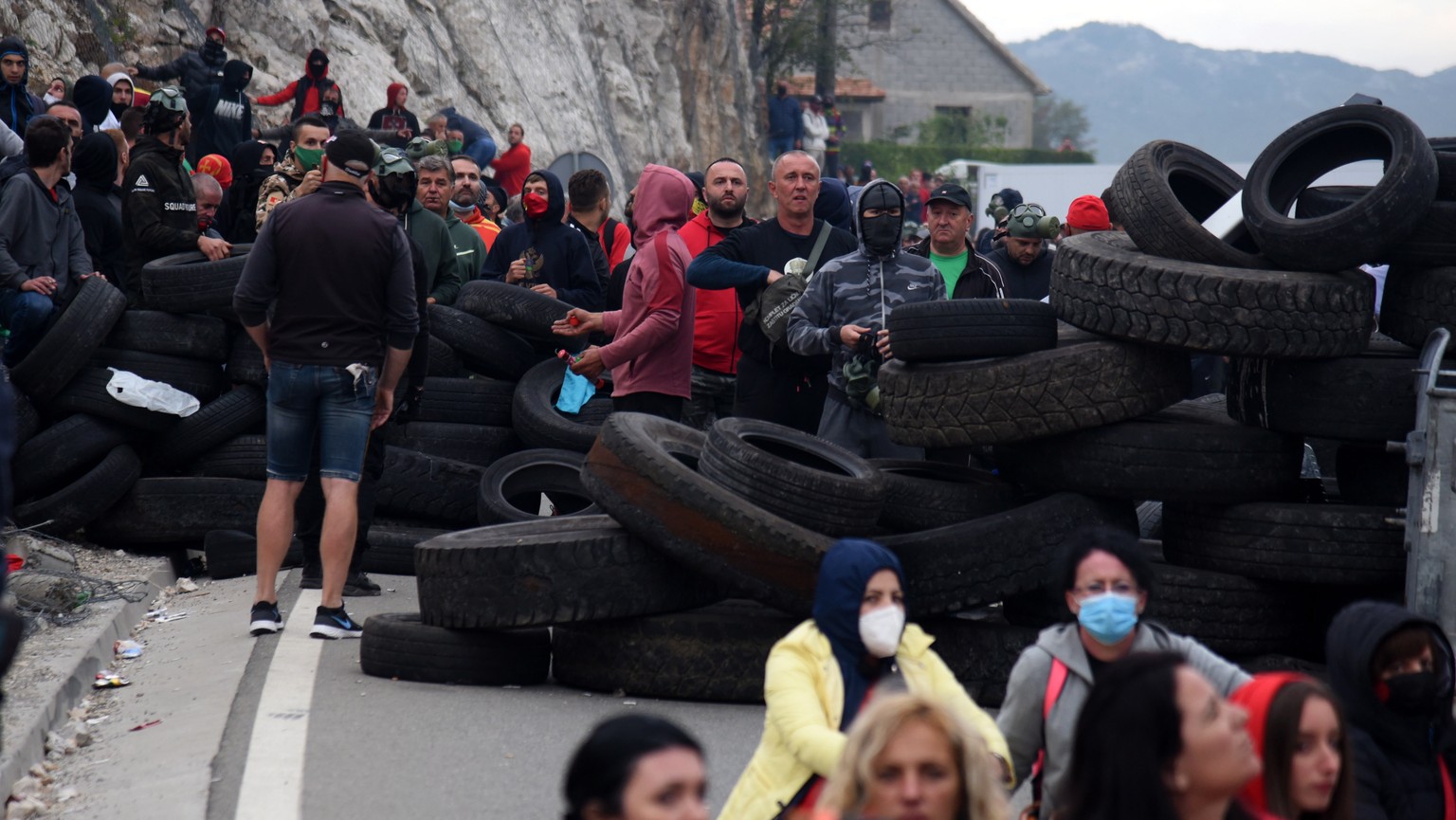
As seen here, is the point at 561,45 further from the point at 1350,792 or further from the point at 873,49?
the point at 873,49

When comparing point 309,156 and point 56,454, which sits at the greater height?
point 309,156

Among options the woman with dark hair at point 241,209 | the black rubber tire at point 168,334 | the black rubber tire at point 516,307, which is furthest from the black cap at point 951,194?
the woman with dark hair at point 241,209

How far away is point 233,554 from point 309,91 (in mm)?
11785

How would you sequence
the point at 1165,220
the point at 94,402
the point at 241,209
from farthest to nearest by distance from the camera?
1. the point at 241,209
2. the point at 94,402
3. the point at 1165,220

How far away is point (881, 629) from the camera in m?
4.46

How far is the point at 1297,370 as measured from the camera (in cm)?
777

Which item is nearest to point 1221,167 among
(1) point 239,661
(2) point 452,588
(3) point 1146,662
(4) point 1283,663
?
(4) point 1283,663

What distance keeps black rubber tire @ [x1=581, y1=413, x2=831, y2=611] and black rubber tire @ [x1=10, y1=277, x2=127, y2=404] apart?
4.97 meters

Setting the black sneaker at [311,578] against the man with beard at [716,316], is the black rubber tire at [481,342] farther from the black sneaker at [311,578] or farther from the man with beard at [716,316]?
the black sneaker at [311,578]

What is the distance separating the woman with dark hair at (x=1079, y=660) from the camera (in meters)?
4.46

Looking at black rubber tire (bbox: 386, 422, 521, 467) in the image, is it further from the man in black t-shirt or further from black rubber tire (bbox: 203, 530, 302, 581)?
the man in black t-shirt

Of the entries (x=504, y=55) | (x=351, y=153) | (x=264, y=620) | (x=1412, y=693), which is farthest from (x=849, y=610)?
(x=504, y=55)

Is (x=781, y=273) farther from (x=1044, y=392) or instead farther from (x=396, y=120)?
(x=396, y=120)

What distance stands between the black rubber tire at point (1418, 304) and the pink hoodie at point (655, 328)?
3.84 m
